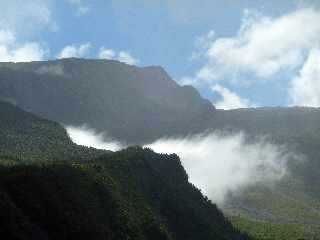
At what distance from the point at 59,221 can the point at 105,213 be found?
1525 inches

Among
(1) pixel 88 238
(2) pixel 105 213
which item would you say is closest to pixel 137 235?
(2) pixel 105 213

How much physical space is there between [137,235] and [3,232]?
Result: 278 ft

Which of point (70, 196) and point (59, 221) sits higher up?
point (70, 196)

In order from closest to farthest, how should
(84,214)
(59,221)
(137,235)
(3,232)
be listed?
(3,232)
(59,221)
(84,214)
(137,235)

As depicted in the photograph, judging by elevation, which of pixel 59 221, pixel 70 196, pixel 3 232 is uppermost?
pixel 70 196

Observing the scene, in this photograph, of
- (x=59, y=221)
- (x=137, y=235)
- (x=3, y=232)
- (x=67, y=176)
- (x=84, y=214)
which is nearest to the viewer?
(x=3, y=232)

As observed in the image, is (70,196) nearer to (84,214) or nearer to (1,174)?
(84,214)

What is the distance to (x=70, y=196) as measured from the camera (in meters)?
170

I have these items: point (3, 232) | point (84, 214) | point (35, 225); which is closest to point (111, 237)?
point (84, 214)

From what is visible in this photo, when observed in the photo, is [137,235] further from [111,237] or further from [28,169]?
[28,169]

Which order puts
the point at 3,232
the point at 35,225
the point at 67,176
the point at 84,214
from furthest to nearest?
the point at 67,176, the point at 84,214, the point at 35,225, the point at 3,232

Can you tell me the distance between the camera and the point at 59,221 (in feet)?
494

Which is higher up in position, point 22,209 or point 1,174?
point 1,174

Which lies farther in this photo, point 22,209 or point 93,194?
point 93,194
